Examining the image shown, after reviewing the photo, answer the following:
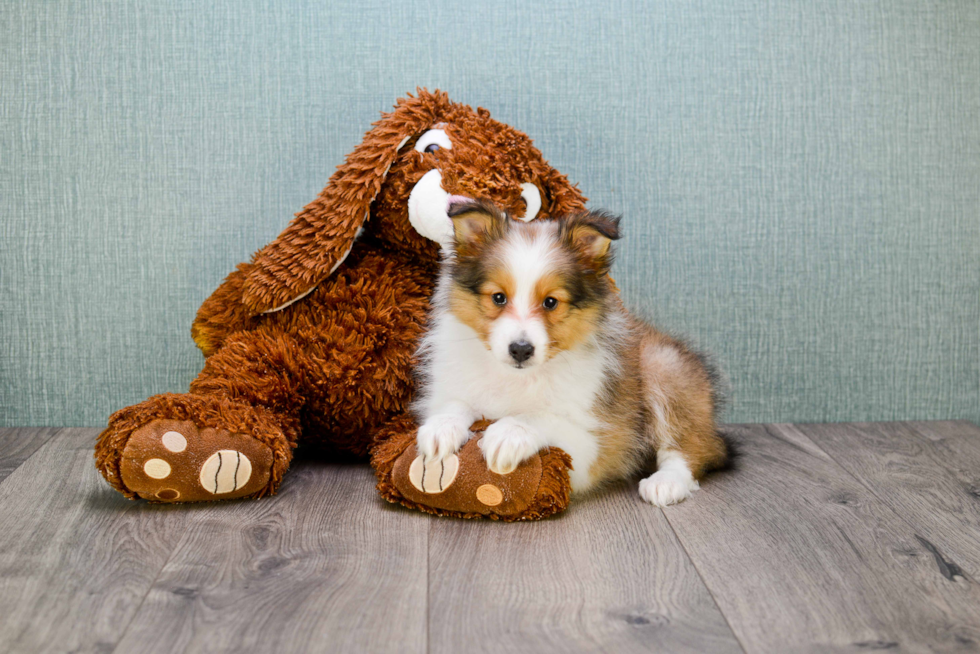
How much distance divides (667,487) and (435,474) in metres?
0.55

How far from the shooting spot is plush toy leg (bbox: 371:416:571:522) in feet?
5.83

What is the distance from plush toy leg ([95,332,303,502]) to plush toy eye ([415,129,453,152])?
0.72m

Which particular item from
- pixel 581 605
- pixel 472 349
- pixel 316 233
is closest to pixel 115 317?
pixel 316 233

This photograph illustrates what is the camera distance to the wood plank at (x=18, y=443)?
221cm

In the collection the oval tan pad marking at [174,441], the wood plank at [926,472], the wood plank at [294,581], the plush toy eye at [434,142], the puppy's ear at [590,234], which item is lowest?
the wood plank at [926,472]

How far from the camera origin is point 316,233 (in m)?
2.07

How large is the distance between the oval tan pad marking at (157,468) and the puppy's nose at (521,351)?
0.77 meters

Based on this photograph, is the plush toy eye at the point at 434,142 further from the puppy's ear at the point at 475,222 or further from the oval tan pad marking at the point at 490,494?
the oval tan pad marking at the point at 490,494

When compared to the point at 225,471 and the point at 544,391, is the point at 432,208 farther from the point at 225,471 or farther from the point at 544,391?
the point at 225,471

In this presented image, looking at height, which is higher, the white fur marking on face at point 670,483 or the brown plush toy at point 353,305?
the brown plush toy at point 353,305

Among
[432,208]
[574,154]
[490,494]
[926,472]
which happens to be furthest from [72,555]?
[926,472]

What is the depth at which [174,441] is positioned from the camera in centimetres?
182

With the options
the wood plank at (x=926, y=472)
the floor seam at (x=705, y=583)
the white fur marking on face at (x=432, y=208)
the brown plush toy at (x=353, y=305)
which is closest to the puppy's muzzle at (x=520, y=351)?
the brown plush toy at (x=353, y=305)

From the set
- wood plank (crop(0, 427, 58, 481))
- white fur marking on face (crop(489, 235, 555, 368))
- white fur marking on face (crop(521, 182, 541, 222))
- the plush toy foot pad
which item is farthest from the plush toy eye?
wood plank (crop(0, 427, 58, 481))
